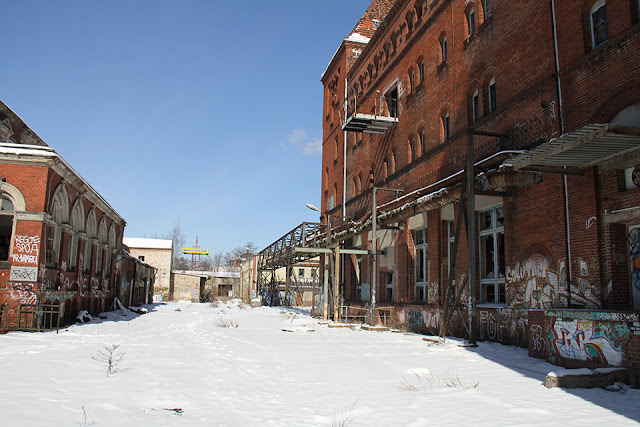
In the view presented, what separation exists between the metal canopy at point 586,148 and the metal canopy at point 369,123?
1145cm

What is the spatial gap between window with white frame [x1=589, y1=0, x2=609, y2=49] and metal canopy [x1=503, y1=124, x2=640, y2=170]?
→ 281 centimetres

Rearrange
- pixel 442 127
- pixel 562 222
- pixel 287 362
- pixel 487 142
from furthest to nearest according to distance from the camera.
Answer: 1. pixel 442 127
2. pixel 487 142
3. pixel 562 222
4. pixel 287 362

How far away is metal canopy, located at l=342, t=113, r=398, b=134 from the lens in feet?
69.6

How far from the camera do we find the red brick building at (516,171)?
9328 millimetres

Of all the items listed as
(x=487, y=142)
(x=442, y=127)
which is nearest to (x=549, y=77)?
(x=487, y=142)

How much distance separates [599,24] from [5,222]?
865 inches

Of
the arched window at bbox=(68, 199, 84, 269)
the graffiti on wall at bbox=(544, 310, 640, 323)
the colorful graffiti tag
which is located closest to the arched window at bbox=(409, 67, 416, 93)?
the colorful graffiti tag

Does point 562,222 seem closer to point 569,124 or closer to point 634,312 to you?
point 569,124

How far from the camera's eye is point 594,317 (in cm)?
803

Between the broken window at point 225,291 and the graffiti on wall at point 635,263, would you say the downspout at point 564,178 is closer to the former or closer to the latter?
the graffiti on wall at point 635,263

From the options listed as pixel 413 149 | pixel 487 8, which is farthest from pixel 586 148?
pixel 413 149

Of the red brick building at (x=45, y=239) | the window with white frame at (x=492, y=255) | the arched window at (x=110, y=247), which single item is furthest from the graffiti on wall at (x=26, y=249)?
the window with white frame at (x=492, y=255)

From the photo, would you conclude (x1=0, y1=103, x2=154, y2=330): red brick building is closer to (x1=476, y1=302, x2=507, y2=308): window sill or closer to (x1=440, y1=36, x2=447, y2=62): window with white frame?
(x1=476, y1=302, x2=507, y2=308): window sill

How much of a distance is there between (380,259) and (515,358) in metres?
12.2
